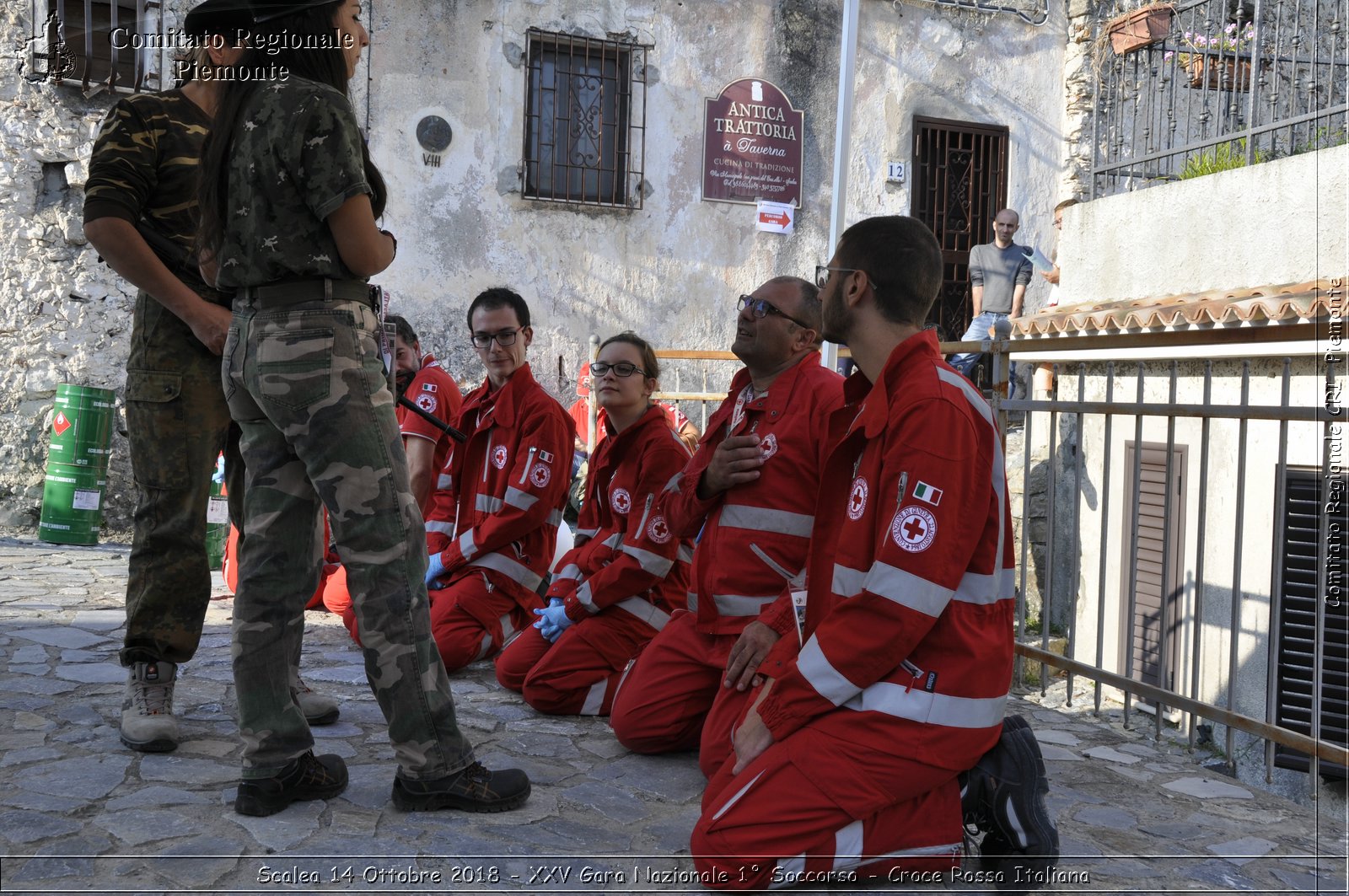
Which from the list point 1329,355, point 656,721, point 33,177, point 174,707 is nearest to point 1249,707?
point 1329,355

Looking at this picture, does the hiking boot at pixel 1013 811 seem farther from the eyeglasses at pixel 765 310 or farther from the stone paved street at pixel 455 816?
the eyeglasses at pixel 765 310

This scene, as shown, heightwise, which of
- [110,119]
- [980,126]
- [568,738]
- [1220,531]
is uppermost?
[980,126]

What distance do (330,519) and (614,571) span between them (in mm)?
1642

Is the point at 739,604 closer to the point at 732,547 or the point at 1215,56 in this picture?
the point at 732,547

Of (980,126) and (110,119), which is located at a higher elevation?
(980,126)

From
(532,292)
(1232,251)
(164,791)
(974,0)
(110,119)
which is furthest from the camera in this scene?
(974,0)

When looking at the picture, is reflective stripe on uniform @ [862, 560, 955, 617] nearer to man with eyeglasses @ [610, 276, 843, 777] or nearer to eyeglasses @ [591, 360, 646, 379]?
man with eyeglasses @ [610, 276, 843, 777]

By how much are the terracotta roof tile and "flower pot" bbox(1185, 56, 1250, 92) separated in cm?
210

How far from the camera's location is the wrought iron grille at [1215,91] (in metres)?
9.22

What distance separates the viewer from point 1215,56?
10.9m

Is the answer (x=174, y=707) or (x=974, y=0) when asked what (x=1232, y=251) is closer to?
(x=974, y=0)

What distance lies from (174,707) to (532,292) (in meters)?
8.25

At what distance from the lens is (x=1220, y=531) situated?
8.13 m

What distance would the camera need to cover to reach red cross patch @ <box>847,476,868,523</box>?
283cm
